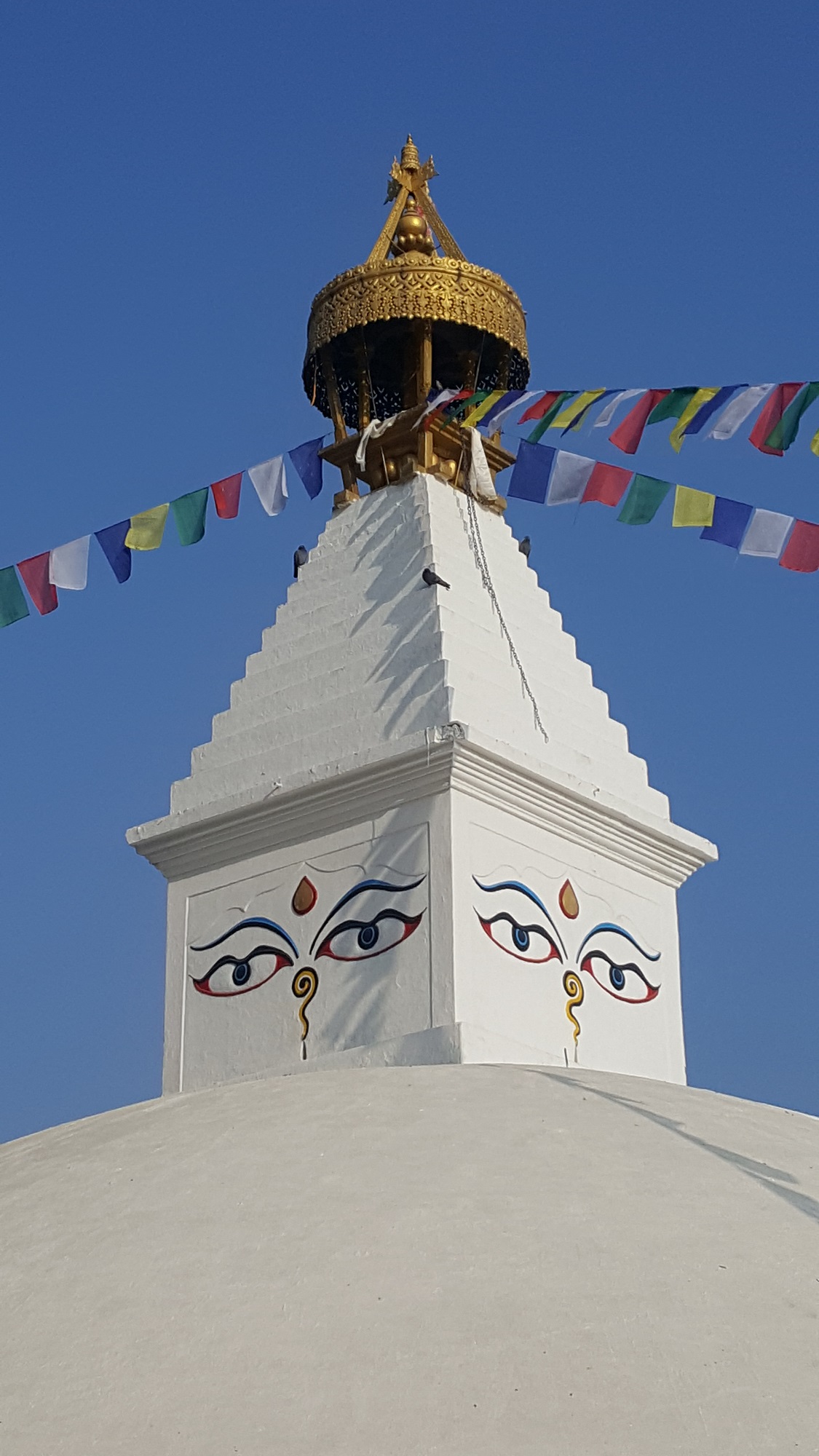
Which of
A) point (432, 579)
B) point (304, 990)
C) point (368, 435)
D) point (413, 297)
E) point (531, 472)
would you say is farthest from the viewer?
point (413, 297)

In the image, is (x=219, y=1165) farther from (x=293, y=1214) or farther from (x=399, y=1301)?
(x=399, y=1301)

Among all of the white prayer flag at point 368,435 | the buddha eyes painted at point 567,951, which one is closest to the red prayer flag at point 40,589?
the white prayer flag at point 368,435

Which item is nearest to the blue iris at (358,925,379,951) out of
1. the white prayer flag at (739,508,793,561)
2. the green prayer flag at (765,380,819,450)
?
the white prayer flag at (739,508,793,561)

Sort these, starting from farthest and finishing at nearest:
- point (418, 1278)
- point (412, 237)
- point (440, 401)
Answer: point (412, 237)
point (440, 401)
point (418, 1278)

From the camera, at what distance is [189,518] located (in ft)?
33.9

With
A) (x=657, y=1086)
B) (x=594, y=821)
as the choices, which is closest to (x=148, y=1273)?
(x=657, y=1086)

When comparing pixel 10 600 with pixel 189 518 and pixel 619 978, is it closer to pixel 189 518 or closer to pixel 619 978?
pixel 189 518

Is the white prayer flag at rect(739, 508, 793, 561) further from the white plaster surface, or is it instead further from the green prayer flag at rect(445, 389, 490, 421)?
the green prayer flag at rect(445, 389, 490, 421)

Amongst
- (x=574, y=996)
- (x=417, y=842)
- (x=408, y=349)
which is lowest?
(x=574, y=996)

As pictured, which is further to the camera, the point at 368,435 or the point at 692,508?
the point at 368,435

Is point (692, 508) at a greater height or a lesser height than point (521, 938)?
greater

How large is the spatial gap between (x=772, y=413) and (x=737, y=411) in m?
0.19

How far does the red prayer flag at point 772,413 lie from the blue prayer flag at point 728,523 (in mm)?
317

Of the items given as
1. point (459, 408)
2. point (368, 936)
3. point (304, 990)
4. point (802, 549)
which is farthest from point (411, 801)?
point (459, 408)
